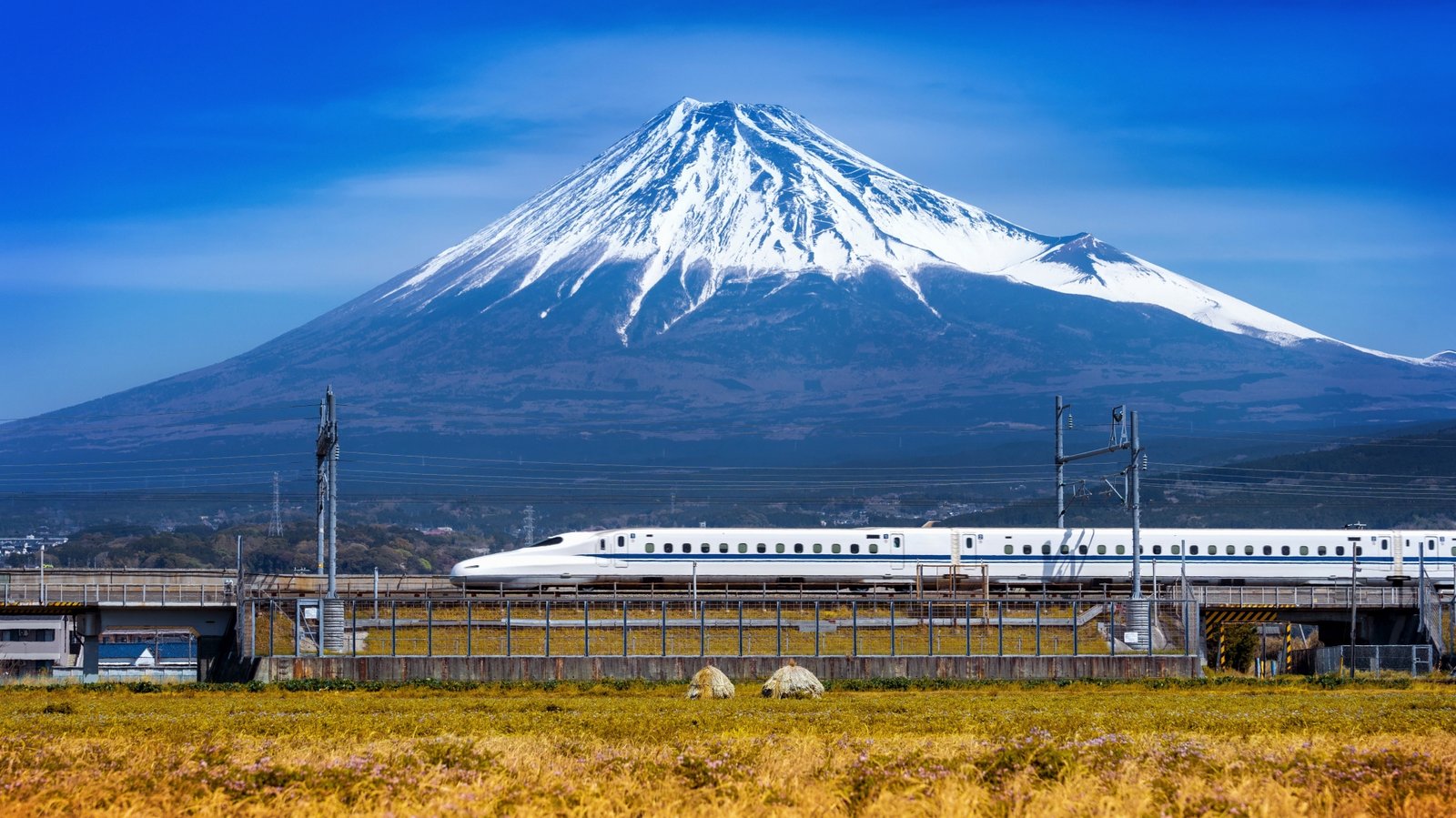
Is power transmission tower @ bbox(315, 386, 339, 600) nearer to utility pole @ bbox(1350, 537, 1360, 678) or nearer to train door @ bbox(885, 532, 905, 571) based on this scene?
train door @ bbox(885, 532, 905, 571)

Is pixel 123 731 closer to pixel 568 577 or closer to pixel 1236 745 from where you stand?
pixel 1236 745

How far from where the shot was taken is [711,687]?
48.4 meters

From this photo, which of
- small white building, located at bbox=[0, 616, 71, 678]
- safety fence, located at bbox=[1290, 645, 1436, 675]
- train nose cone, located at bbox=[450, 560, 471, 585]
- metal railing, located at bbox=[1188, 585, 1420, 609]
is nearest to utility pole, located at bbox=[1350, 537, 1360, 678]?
safety fence, located at bbox=[1290, 645, 1436, 675]

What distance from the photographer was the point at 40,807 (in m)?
21.6

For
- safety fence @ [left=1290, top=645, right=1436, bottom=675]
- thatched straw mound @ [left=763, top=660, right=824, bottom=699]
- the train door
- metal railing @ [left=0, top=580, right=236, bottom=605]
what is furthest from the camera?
the train door

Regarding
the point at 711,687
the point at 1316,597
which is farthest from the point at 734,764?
the point at 1316,597

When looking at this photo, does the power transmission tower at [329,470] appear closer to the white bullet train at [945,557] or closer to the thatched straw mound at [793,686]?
the white bullet train at [945,557]

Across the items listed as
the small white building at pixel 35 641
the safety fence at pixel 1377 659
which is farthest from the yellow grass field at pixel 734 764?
the small white building at pixel 35 641

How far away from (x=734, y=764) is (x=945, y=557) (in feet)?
221

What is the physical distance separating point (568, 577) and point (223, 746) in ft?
205

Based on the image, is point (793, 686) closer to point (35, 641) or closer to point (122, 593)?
point (122, 593)

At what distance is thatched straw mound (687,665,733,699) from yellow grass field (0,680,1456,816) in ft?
28.9

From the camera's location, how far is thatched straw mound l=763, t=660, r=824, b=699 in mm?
48562

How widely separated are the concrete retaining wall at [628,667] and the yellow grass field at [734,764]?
694 inches
